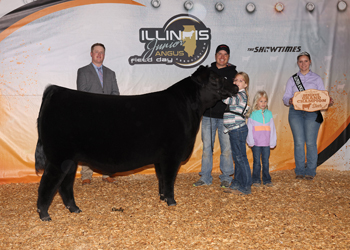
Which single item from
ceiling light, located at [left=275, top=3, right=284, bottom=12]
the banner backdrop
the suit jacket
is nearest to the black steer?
the suit jacket

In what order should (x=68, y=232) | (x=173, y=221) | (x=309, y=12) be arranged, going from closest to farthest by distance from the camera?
(x=68, y=232)
(x=173, y=221)
(x=309, y=12)

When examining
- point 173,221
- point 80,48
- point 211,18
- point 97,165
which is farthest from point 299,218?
point 80,48

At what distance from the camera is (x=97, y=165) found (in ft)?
11.1

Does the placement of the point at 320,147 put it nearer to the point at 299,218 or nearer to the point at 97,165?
the point at 299,218

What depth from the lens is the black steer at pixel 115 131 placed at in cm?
322

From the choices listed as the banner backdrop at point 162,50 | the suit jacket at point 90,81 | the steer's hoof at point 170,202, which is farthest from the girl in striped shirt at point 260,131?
the suit jacket at point 90,81

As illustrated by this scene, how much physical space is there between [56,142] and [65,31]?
2870 mm

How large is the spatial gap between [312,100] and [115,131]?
3.32m

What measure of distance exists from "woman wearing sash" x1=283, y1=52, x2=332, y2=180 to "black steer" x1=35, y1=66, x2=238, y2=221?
5.69 feet

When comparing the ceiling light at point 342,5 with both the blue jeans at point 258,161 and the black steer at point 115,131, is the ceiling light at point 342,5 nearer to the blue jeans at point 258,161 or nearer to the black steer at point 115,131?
the blue jeans at point 258,161

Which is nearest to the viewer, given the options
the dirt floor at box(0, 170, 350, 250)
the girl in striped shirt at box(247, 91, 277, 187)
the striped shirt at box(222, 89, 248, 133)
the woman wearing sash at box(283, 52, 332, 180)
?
the dirt floor at box(0, 170, 350, 250)

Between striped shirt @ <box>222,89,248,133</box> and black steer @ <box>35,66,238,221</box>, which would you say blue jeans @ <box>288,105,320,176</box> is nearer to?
striped shirt @ <box>222,89,248,133</box>

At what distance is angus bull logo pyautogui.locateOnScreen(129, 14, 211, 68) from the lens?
5484 mm

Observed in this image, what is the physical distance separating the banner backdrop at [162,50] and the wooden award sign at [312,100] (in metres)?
0.85
